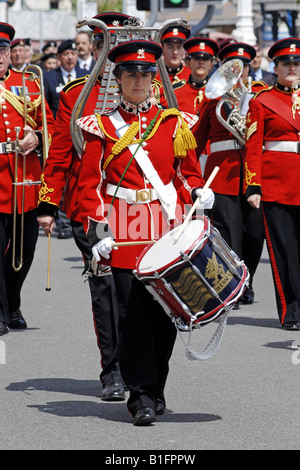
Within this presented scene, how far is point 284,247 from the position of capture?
999 cm

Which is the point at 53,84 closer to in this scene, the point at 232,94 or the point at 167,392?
the point at 232,94

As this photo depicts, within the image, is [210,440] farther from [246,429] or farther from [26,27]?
[26,27]

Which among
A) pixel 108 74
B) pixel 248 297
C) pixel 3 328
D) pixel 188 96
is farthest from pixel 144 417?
pixel 188 96

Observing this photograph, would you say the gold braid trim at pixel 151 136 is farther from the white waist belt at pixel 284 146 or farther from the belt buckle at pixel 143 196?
the white waist belt at pixel 284 146

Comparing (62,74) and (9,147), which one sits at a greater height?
(62,74)

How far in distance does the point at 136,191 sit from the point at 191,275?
657 mm

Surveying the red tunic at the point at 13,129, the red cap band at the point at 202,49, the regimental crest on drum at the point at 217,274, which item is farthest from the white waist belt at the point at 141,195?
the red cap band at the point at 202,49

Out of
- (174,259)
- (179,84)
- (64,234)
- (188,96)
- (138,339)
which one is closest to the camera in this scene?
(174,259)

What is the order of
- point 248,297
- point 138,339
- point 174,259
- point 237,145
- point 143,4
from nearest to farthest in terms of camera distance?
point 174,259, point 138,339, point 237,145, point 248,297, point 143,4

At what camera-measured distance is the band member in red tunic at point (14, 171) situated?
9.59m

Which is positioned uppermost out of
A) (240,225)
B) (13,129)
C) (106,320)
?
(13,129)

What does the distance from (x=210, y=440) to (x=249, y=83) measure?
5268mm

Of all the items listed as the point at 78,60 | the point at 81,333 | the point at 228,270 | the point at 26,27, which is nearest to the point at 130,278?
the point at 228,270
